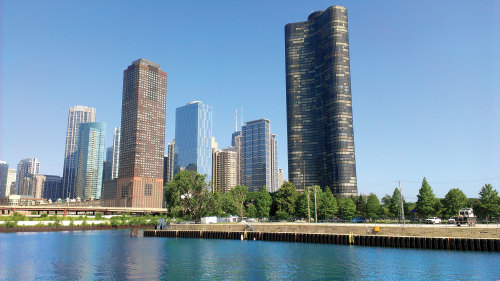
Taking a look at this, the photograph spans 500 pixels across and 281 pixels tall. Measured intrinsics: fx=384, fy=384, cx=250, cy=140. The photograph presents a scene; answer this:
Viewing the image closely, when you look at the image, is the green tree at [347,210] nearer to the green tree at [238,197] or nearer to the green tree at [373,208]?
the green tree at [373,208]

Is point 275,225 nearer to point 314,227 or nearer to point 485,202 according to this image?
point 314,227

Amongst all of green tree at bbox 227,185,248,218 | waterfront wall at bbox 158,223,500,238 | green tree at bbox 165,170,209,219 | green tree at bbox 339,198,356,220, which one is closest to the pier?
waterfront wall at bbox 158,223,500,238

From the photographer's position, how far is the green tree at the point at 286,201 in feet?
544

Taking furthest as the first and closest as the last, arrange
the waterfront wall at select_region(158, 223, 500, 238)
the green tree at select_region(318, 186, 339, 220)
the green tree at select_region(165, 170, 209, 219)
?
the green tree at select_region(318, 186, 339, 220) → the green tree at select_region(165, 170, 209, 219) → the waterfront wall at select_region(158, 223, 500, 238)

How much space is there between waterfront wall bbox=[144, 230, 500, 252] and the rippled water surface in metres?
3.16

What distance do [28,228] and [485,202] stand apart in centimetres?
19177

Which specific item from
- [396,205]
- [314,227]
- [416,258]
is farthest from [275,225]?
[396,205]

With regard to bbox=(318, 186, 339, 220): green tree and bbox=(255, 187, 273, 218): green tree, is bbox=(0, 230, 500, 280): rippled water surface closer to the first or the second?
bbox=(318, 186, 339, 220): green tree

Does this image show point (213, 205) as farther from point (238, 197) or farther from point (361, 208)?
point (361, 208)

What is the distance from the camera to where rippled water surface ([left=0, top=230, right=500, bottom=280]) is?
57.5 metres

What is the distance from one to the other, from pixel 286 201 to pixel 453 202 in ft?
219

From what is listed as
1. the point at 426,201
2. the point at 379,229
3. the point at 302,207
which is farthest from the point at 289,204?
the point at 379,229

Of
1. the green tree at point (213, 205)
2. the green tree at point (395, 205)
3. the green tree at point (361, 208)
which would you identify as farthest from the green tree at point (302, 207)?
the green tree at point (213, 205)

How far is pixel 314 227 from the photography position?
349 feet
